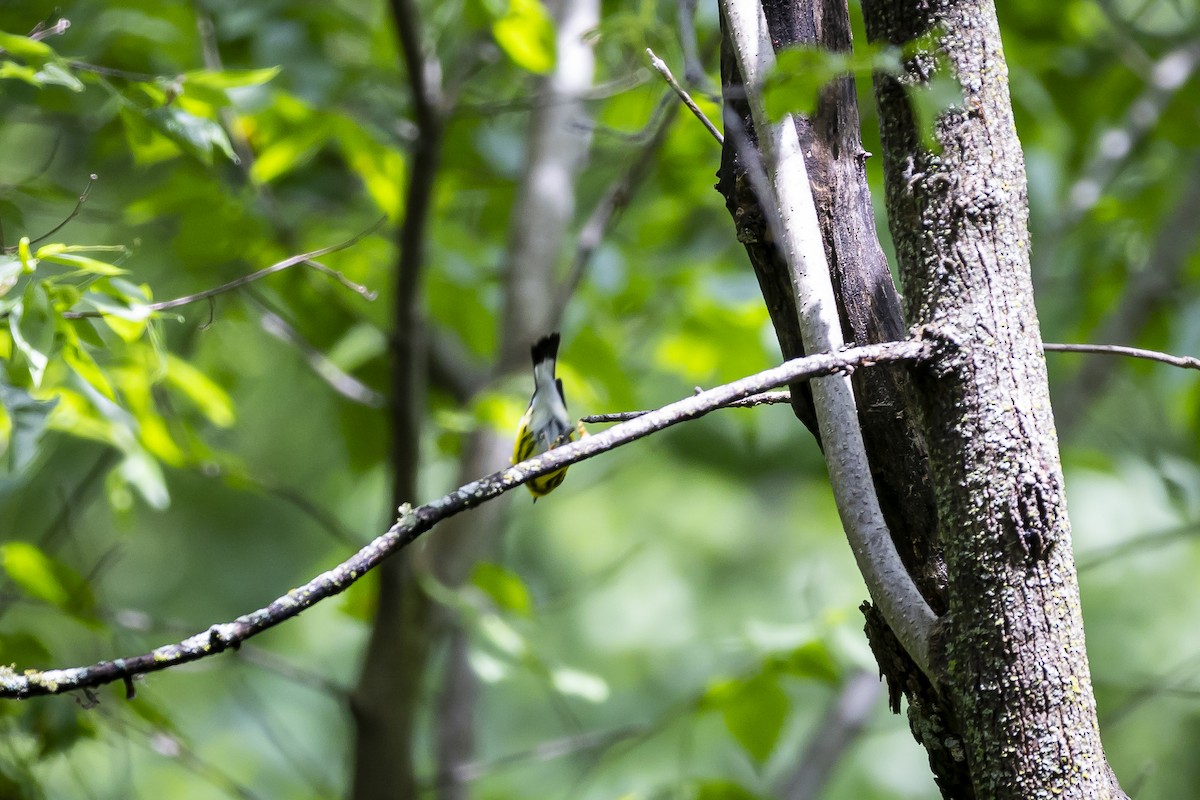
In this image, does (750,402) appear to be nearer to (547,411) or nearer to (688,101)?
(688,101)

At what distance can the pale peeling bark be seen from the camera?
96 cm

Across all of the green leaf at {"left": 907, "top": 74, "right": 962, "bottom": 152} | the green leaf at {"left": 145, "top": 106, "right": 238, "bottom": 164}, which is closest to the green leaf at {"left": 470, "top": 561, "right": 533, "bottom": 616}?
the green leaf at {"left": 145, "top": 106, "right": 238, "bottom": 164}

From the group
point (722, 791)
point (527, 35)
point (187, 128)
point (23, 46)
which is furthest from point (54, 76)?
point (722, 791)

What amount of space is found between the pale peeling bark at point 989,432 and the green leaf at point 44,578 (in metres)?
1.93

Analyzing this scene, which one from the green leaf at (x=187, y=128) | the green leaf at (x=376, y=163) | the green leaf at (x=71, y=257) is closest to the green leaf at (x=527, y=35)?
the green leaf at (x=376, y=163)

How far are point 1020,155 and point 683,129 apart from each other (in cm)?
245

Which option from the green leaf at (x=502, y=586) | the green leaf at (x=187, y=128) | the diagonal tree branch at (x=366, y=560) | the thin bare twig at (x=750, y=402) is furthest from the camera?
the green leaf at (x=502, y=586)

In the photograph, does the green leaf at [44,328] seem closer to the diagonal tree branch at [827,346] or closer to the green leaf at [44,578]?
the green leaf at [44,578]

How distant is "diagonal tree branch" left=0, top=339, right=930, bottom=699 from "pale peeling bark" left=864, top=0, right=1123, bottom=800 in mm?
182

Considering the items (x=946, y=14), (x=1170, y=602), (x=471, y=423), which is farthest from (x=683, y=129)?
(x=1170, y=602)

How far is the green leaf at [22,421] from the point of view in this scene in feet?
4.78

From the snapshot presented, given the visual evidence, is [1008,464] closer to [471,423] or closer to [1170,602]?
[471,423]

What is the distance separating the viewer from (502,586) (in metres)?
2.99

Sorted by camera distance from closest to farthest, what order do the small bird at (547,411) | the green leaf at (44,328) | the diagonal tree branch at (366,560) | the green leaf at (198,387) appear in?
the diagonal tree branch at (366,560)
the green leaf at (44,328)
the small bird at (547,411)
the green leaf at (198,387)
